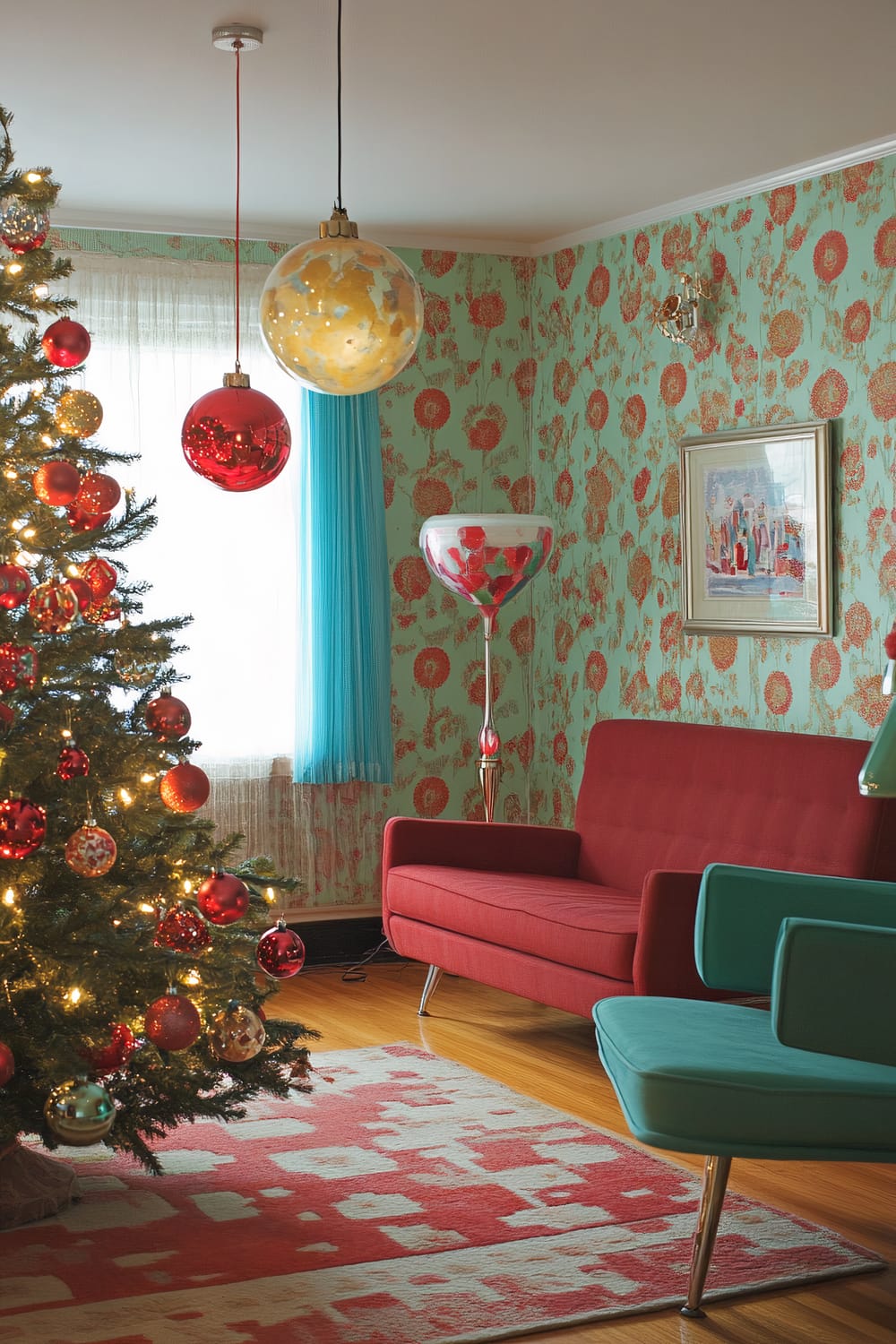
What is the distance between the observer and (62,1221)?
10.5 ft

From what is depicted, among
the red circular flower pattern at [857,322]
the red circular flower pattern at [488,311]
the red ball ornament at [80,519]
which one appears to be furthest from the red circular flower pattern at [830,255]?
the red ball ornament at [80,519]

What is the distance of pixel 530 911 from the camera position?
451cm

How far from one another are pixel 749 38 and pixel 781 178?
1.26 metres

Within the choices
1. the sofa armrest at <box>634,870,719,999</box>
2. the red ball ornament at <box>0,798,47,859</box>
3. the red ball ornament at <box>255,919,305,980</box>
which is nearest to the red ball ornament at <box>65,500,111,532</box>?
the red ball ornament at <box>0,798,47,859</box>

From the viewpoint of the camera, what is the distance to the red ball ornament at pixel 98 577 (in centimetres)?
312

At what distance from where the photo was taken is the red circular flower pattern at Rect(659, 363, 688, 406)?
218 inches

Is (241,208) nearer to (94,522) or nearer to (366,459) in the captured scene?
(366,459)

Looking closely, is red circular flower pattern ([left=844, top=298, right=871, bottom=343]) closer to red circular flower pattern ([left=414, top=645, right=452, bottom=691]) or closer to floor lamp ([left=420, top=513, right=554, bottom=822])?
floor lamp ([left=420, top=513, right=554, bottom=822])

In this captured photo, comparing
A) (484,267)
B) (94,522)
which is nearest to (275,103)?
(94,522)

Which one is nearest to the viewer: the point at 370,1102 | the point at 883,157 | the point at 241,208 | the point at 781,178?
the point at 370,1102

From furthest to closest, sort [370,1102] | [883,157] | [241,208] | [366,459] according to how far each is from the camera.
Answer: [366,459] < [241,208] < [883,157] < [370,1102]

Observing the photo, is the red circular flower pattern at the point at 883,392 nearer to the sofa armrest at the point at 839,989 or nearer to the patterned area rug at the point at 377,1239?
the patterned area rug at the point at 377,1239

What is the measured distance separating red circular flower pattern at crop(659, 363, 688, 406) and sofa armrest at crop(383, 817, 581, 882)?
155cm

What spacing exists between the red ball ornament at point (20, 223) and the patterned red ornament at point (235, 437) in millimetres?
447
